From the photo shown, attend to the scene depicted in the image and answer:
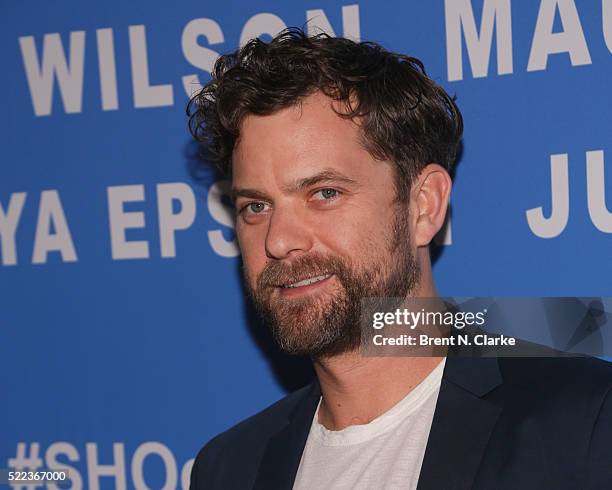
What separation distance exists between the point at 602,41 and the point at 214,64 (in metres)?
1.07

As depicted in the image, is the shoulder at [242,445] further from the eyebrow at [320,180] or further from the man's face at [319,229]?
the eyebrow at [320,180]

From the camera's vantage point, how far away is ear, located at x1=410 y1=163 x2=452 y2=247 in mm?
2068

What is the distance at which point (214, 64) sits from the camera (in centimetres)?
250

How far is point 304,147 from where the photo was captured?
1.96 meters

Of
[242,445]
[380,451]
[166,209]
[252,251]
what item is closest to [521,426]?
[380,451]

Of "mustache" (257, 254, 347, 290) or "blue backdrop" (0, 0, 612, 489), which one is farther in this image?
"blue backdrop" (0, 0, 612, 489)

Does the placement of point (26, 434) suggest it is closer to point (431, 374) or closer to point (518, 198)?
point (431, 374)

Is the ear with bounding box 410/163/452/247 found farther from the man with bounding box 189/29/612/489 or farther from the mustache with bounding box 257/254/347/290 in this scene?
the mustache with bounding box 257/254/347/290

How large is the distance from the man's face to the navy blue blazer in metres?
0.27

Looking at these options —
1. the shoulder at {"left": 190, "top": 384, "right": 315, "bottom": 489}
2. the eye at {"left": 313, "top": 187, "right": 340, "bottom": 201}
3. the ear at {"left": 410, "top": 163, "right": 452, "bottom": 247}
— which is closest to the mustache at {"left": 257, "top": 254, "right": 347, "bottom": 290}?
the eye at {"left": 313, "top": 187, "right": 340, "bottom": 201}

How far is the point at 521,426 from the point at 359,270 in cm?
49

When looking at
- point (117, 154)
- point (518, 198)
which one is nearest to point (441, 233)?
point (518, 198)

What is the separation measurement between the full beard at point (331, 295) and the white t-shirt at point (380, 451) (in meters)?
0.19

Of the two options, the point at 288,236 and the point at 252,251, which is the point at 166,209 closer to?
the point at 252,251
